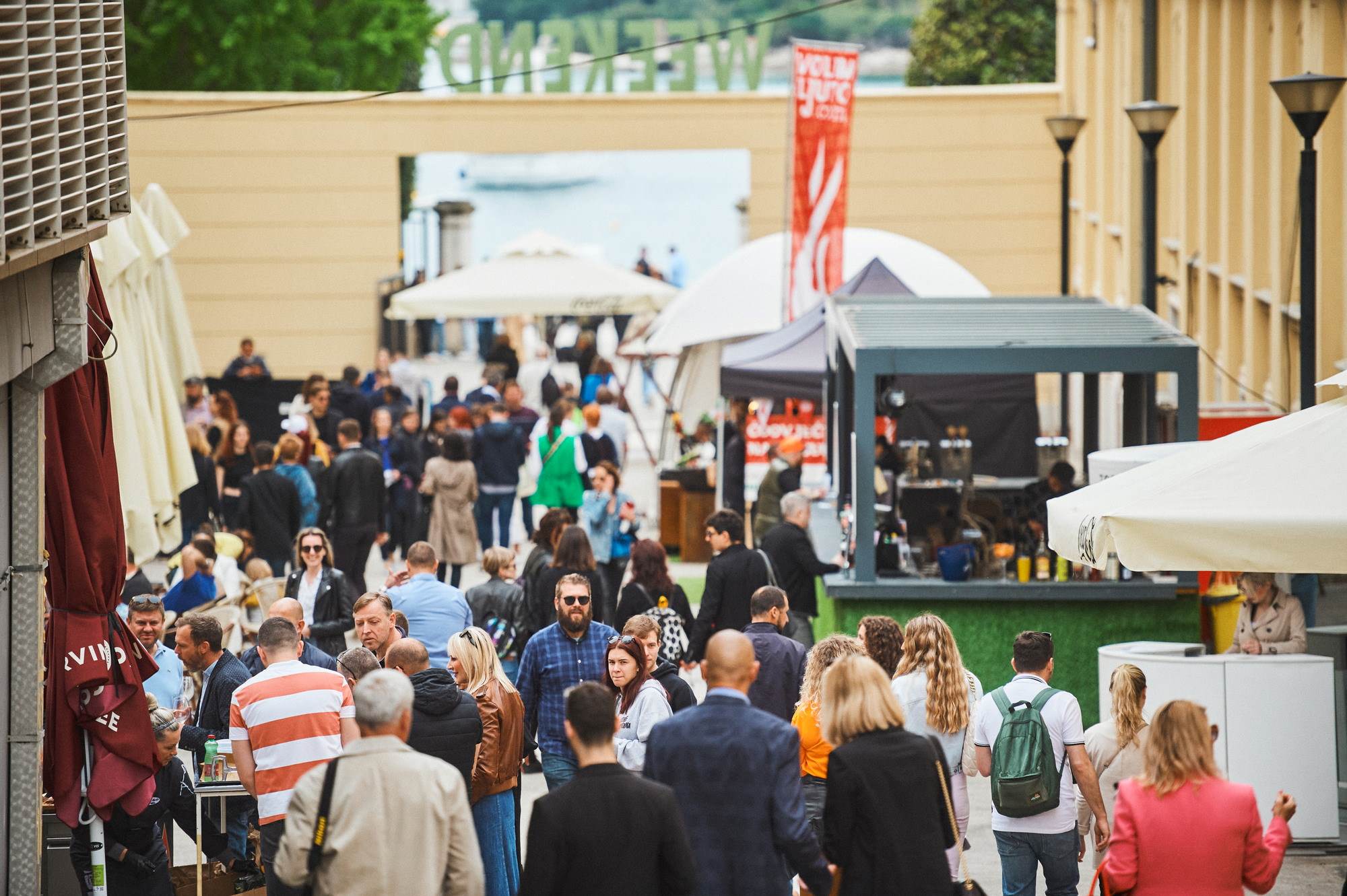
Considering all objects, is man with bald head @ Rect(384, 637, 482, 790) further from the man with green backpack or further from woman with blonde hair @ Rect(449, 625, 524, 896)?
the man with green backpack

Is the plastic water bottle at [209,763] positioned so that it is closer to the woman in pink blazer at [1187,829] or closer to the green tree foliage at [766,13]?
the woman in pink blazer at [1187,829]

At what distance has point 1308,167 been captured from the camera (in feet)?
36.1

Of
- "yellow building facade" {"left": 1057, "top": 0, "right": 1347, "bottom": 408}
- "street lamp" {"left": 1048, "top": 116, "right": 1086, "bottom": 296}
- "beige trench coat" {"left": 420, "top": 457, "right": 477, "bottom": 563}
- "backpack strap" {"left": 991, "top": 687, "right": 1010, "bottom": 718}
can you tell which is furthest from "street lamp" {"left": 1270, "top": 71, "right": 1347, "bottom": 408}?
"street lamp" {"left": 1048, "top": 116, "right": 1086, "bottom": 296}

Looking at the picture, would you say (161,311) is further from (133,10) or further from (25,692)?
(133,10)

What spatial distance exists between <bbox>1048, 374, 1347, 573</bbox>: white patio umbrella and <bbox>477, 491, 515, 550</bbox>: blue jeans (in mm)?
11052

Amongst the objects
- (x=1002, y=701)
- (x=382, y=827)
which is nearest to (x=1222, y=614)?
(x=1002, y=701)

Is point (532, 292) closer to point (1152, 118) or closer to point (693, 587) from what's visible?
point (693, 587)

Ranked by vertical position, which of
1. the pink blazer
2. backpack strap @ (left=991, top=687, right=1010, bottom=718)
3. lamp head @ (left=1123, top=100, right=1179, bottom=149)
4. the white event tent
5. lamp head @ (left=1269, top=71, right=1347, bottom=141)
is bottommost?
the pink blazer

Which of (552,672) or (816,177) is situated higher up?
(816,177)

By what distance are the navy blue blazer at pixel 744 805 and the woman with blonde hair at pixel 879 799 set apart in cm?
12

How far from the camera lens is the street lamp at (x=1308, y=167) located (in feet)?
35.6

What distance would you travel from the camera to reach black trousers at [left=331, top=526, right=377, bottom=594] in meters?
15.8

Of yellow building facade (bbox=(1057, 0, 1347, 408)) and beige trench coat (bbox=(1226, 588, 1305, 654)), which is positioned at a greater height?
yellow building facade (bbox=(1057, 0, 1347, 408))

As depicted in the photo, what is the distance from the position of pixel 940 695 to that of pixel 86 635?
135 inches
